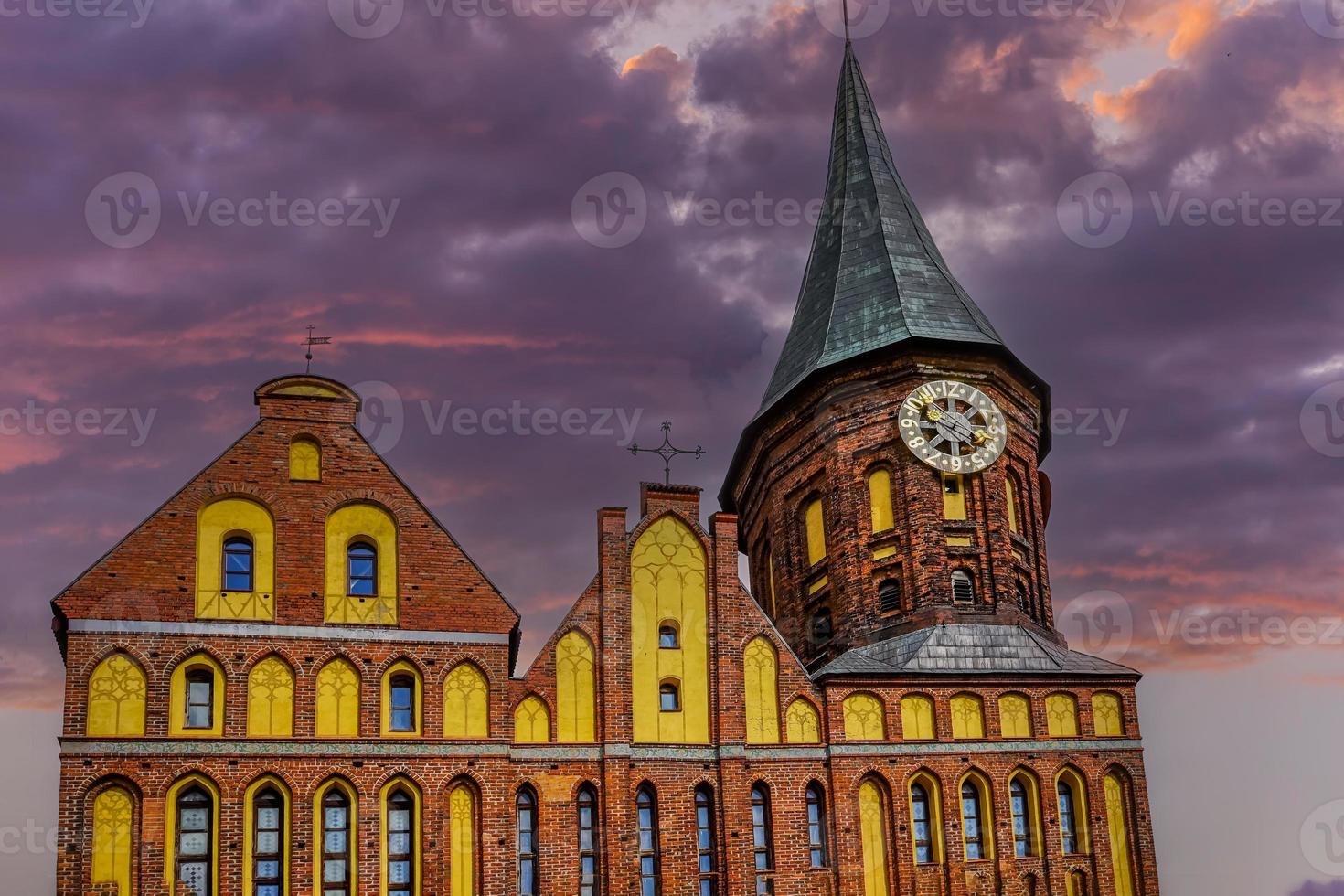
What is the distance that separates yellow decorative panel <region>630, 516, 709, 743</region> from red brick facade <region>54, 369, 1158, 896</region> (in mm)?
262

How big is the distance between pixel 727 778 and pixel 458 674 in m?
6.17

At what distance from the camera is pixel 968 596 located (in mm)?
41188

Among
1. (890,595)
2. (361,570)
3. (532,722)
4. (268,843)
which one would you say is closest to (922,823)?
(890,595)

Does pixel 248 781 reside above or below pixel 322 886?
above

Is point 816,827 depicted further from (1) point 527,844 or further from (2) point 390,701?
(2) point 390,701

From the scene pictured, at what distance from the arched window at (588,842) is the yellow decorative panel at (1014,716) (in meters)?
9.63

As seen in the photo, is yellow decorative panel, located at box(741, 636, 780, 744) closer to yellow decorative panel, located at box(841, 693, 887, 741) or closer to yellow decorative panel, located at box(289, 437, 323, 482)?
yellow decorative panel, located at box(841, 693, 887, 741)

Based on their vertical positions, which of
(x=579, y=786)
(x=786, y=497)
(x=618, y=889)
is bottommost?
(x=618, y=889)

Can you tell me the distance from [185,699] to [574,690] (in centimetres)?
797

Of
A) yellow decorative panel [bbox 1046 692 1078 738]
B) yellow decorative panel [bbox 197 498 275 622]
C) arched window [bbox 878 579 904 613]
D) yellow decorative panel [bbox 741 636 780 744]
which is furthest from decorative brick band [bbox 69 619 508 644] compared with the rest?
yellow decorative panel [bbox 1046 692 1078 738]

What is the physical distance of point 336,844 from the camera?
32750mm

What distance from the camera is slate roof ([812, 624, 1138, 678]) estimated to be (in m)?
38.2

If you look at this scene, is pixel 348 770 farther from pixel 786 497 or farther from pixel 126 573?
pixel 786 497

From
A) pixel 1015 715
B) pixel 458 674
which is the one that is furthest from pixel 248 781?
pixel 1015 715
